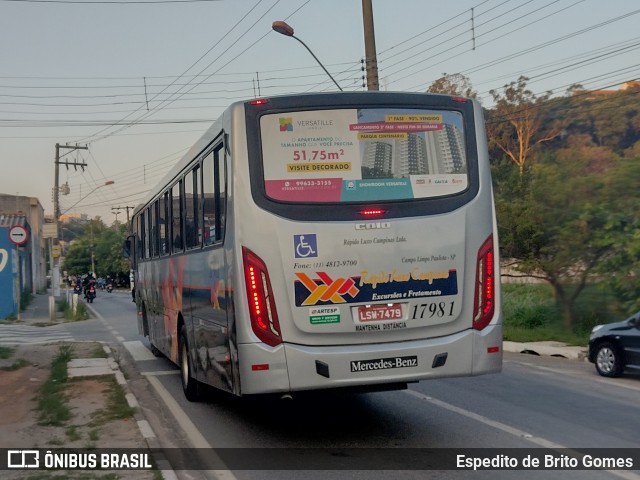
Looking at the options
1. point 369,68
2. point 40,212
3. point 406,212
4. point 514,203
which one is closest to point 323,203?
point 406,212

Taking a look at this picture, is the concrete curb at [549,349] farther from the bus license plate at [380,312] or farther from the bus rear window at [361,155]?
the bus license plate at [380,312]

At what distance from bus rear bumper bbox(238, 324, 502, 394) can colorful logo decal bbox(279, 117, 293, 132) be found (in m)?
1.96

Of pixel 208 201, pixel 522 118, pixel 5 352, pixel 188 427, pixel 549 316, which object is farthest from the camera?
pixel 522 118

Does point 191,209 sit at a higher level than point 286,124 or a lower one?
lower

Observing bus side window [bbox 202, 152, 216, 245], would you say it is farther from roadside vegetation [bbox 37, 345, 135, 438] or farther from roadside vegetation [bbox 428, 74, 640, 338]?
roadside vegetation [bbox 428, 74, 640, 338]

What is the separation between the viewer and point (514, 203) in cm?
2233

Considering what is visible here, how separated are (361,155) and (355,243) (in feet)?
2.76

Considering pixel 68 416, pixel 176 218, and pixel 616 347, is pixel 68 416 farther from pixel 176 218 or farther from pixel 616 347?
pixel 616 347

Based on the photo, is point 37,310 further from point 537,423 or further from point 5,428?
point 537,423

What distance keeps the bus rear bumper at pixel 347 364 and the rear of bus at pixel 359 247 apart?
1 centimetres

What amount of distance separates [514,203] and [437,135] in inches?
586

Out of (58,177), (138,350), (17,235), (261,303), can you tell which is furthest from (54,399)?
(58,177)

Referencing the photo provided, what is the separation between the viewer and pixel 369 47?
20.6m

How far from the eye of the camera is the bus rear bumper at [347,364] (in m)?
7.32
